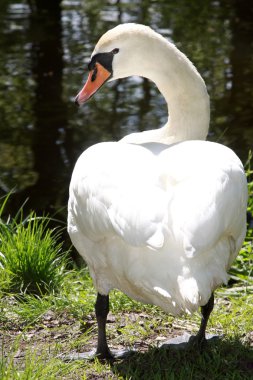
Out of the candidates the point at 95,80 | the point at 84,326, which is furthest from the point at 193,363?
the point at 95,80

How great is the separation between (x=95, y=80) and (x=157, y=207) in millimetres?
1268

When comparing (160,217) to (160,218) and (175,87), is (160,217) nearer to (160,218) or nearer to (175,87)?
(160,218)

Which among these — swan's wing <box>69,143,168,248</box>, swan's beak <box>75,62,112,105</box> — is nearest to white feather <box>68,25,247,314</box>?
swan's wing <box>69,143,168,248</box>

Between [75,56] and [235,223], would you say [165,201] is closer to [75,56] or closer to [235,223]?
[235,223]

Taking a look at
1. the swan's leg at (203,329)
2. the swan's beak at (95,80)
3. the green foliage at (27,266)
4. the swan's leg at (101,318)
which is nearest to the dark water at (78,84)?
the green foliage at (27,266)

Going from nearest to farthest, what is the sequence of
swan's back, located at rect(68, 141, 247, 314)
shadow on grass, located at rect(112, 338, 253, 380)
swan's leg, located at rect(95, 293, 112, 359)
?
swan's back, located at rect(68, 141, 247, 314)
shadow on grass, located at rect(112, 338, 253, 380)
swan's leg, located at rect(95, 293, 112, 359)

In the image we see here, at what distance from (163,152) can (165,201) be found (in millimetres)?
536

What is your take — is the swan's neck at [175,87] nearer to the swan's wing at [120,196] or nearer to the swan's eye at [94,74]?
the swan's eye at [94,74]

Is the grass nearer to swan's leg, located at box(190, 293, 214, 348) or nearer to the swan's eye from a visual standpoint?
swan's leg, located at box(190, 293, 214, 348)

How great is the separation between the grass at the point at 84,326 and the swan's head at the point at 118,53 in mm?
1165

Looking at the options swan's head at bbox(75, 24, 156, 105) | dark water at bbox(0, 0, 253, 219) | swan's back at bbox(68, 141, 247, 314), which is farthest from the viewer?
dark water at bbox(0, 0, 253, 219)

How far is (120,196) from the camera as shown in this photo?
3.77m

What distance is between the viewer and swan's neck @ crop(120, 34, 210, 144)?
15.1ft

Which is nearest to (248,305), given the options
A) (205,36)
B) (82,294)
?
(82,294)
